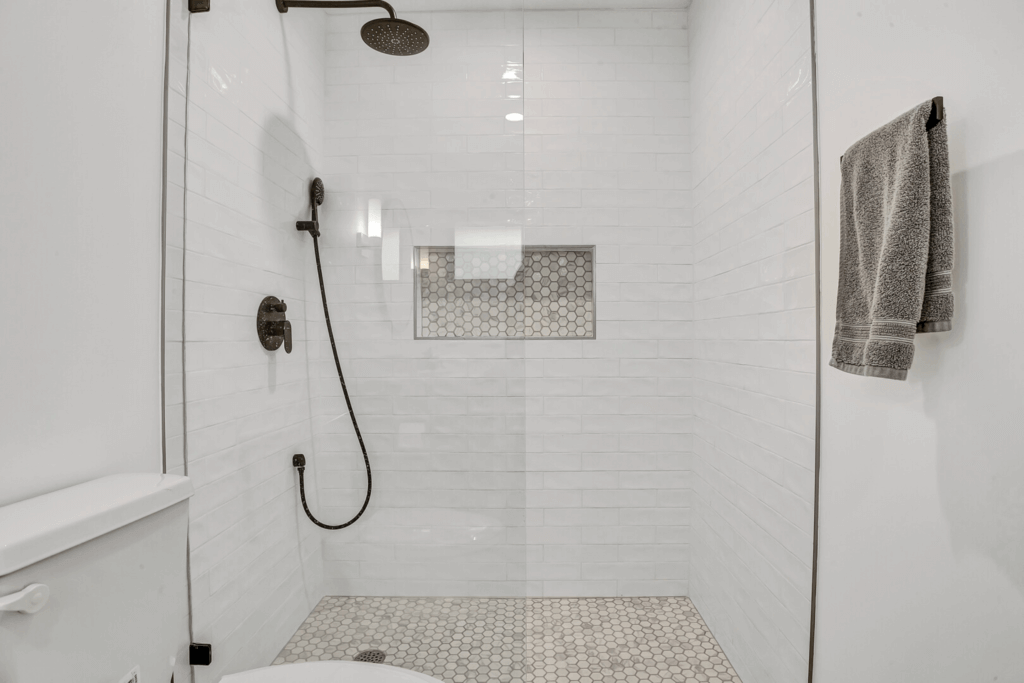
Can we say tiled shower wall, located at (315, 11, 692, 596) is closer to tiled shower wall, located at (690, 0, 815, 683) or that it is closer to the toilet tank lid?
the toilet tank lid

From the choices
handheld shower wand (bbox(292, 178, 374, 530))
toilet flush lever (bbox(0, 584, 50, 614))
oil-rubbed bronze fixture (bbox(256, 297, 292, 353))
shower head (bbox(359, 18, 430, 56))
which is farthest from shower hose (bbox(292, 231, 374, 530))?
toilet flush lever (bbox(0, 584, 50, 614))

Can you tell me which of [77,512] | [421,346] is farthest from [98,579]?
[421,346]

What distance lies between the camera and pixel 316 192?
4.34 feet

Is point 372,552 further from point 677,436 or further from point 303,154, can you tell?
point 677,436

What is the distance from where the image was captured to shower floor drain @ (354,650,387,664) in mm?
1288

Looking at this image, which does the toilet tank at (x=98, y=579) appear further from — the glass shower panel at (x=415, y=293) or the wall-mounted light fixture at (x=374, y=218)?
the wall-mounted light fixture at (x=374, y=218)

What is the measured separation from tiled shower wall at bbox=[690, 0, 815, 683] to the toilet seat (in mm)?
1110

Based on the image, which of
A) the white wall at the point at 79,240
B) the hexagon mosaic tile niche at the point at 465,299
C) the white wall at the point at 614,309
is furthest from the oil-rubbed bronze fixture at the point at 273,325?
the white wall at the point at 614,309

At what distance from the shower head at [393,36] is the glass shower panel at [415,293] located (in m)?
0.02

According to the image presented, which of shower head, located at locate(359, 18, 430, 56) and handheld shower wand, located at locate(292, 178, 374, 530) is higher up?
shower head, located at locate(359, 18, 430, 56)

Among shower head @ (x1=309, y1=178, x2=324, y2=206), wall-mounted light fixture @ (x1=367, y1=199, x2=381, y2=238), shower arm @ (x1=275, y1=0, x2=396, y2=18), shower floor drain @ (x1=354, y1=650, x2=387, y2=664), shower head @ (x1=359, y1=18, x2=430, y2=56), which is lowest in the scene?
shower floor drain @ (x1=354, y1=650, x2=387, y2=664)

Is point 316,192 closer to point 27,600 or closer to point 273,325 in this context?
point 273,325

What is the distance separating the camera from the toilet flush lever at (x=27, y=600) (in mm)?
694

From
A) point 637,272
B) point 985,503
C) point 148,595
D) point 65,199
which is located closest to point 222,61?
point 65,199
